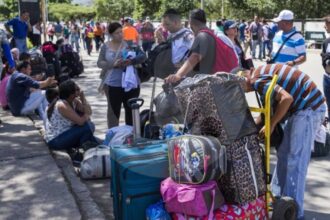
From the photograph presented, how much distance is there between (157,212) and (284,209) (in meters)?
1.01

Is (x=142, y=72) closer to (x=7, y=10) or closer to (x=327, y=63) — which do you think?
(x=327, y=63)

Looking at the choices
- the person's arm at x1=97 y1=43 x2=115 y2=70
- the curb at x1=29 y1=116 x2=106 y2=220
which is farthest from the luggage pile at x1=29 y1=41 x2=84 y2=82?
the curb at x1=29 y1=116 x2=106 y2=220

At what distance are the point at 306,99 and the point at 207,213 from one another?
3.98 ft

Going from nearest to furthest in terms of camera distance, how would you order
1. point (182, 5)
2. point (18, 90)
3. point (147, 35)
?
1. point (18, 90)
2. point (147, 35)
3. point (182, 5)

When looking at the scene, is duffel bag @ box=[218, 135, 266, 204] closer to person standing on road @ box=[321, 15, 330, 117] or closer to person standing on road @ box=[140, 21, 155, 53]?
person standing on road @ box=[321, 15, 330, 117]

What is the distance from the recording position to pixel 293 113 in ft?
12.8

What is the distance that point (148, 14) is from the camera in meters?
46.6

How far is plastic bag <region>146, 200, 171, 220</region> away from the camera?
3.48 m

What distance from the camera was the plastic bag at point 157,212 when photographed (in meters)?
3.48

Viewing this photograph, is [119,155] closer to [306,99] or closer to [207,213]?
[207,213]

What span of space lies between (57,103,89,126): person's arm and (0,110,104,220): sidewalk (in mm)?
440

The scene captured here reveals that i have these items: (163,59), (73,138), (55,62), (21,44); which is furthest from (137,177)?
(21,44)

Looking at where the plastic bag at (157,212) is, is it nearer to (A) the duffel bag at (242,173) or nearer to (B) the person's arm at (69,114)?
(A) the duffel bag at (242,173)

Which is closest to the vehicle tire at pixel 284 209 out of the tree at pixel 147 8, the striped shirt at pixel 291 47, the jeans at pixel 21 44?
the striped shirt at pixel 291 47
